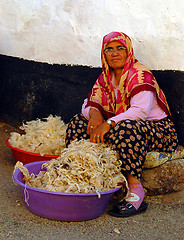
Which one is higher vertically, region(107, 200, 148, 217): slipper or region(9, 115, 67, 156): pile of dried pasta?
region(9, 115, 67, 156): pile of dried pasta

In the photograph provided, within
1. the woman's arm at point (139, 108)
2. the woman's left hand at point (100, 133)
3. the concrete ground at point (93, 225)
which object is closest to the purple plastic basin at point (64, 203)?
the concrete ground at point (93, 225)

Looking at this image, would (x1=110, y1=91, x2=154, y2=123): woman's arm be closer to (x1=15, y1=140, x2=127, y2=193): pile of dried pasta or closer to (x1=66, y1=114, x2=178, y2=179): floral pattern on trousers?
(x1=66, y1=114, x2=178, y2=179): floral pattern on trousers

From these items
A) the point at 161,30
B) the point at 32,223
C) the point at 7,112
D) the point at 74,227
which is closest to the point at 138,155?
the point at 74,227

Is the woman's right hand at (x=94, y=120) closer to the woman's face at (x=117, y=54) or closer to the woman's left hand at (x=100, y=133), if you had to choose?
the woman's left hand at (x=100, y=133)

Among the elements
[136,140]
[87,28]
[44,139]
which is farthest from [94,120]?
[87,28]

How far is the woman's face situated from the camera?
3.27 m

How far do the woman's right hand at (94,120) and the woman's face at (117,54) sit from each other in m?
0.48

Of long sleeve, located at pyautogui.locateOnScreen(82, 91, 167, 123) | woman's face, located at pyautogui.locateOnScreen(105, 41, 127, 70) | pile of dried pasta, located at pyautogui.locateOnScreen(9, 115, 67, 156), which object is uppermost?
woman's face, located at pyautogui.locateOnScreen(105, 41, 127, 70)

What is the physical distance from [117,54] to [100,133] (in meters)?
0.81

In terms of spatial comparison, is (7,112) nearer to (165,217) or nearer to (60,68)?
(60,68)

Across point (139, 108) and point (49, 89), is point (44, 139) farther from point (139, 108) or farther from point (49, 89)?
point (139, 108)

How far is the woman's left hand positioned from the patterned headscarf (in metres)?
0.35

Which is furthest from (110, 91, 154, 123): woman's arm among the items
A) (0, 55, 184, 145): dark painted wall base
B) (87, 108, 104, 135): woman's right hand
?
(0, 55, 184, 145): dark painted wall base

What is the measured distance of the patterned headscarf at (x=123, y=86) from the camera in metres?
3.10
